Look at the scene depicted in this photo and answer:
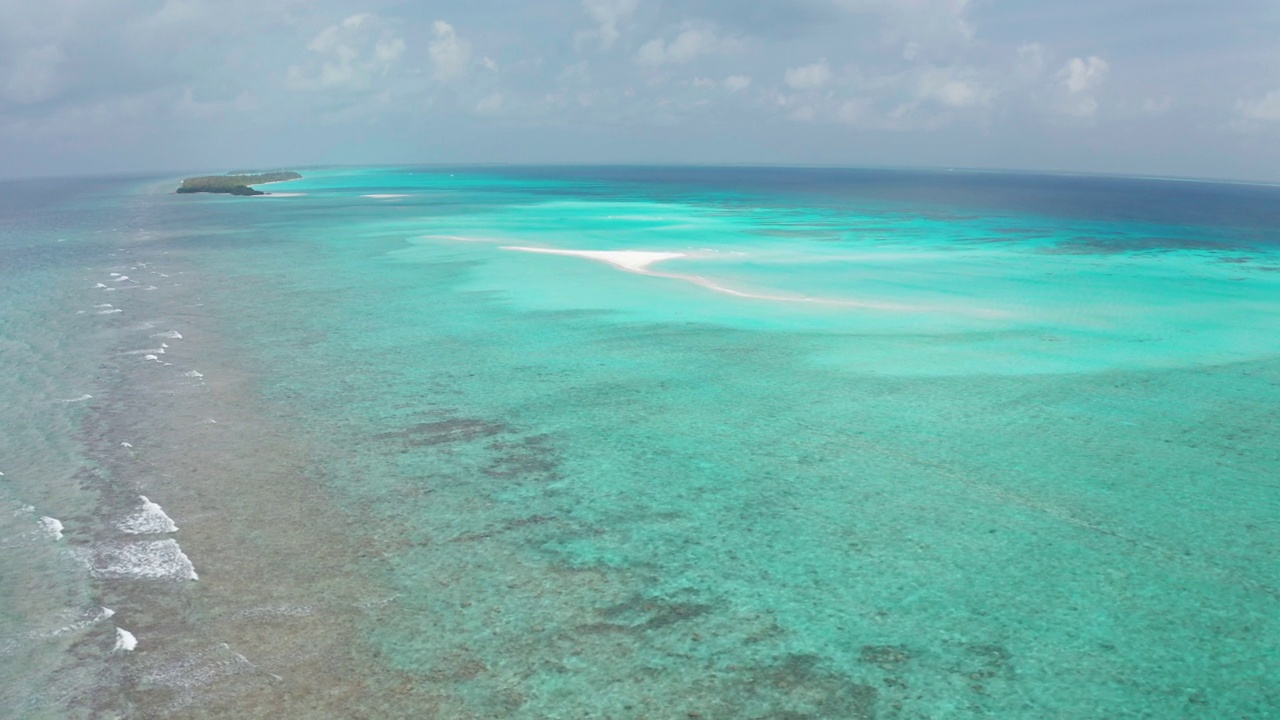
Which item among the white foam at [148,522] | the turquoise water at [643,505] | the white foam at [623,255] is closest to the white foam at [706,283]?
the white foam at [623,255]

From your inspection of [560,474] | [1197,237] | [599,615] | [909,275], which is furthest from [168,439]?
[1197,237]

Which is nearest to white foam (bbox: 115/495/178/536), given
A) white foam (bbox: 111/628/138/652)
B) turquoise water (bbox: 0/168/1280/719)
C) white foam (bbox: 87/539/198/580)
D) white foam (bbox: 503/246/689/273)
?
turquoise water (bbox: 0/168/1280/719)

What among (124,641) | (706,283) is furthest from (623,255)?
(124,641)

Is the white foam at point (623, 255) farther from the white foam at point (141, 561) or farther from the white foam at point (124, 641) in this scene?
the white foam at point (124, 641)

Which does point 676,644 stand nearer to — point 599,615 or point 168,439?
→ point 599,615

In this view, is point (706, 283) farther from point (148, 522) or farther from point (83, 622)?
point (83, 622)

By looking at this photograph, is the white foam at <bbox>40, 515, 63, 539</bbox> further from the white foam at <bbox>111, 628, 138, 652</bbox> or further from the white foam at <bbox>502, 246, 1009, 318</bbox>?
the white foam at <bbox>502, 246, 1009, 318</bbox>
